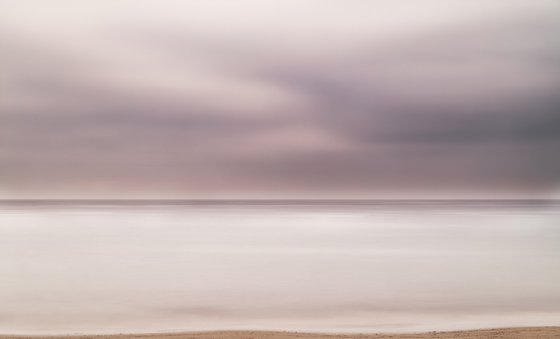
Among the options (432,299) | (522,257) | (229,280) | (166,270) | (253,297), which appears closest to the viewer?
(432,299)

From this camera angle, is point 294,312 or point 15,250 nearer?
point 294,312

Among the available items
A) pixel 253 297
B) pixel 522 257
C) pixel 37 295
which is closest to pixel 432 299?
pixel 253 297

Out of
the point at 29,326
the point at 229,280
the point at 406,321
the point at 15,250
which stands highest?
the point at 15,250

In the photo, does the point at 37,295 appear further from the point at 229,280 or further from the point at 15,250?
the point at 15,250

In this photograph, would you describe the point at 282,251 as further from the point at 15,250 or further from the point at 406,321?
the point at 406,321

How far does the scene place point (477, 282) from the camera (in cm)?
832

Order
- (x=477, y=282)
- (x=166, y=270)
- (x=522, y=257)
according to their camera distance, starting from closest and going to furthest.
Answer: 1. (x=477, y=282)
2. (x=166, y=270)
3. (x=522, y=257)

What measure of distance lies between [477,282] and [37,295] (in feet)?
22.4

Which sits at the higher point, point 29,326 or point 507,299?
point 507,299

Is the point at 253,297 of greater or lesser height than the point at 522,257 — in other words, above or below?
below

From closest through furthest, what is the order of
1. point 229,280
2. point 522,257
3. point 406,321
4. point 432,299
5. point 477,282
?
point 406,321, point 432,299, point 477,282, point 229,280, point 522,257

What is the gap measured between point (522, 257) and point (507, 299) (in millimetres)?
6351

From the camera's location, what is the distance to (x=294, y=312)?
6141mm

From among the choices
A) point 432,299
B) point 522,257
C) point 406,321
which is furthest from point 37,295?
point 522,257
